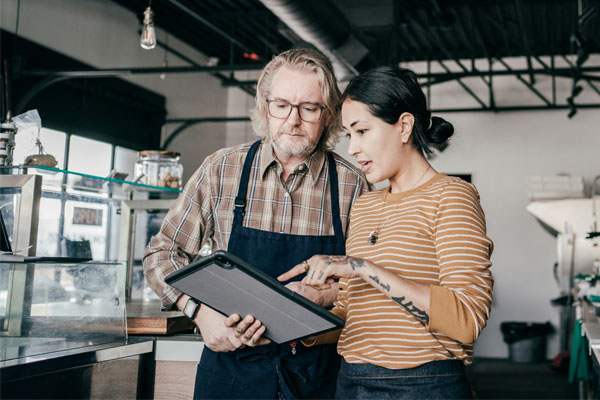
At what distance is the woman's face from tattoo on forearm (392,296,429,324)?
34 cm

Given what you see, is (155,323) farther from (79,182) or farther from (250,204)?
(79,182)

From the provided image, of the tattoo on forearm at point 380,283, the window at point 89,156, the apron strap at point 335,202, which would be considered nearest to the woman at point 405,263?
the tattoo on forearm at point 380,283

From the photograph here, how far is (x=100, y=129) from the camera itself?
806 cm

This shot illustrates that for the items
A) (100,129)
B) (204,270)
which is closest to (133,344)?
(204,270)

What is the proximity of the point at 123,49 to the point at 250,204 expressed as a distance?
7.20m

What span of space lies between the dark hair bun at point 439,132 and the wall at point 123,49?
6.23 meters

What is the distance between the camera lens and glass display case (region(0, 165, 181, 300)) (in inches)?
81.6

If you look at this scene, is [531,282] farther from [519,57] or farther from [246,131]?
[246,131]

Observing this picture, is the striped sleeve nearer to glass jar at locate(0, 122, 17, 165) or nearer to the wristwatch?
the wristwatch

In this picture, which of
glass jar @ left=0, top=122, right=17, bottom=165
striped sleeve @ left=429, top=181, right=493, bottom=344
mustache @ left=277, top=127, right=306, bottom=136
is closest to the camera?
striped sleeve @ left=429, top=181, right=493, bottom=344

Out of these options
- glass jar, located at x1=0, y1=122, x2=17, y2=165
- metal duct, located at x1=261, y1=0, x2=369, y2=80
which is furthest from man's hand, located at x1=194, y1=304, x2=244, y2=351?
metal duct, located at x1=261, y1=0, x2=369, y2=80

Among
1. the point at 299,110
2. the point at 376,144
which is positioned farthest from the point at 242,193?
the point at 376,144

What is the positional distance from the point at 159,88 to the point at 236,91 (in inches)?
85.0

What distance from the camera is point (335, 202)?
1.88 m
